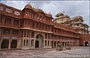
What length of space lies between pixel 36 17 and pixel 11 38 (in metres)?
9.39

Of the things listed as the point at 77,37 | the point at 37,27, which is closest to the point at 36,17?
the point at 37,27

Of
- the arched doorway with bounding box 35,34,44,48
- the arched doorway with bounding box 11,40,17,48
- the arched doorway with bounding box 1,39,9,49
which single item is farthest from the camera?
the arched doorway with bounding box 35,34,44,48

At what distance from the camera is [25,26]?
32062 millimetres

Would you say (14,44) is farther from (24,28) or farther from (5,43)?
(24,28)

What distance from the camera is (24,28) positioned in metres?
31.6

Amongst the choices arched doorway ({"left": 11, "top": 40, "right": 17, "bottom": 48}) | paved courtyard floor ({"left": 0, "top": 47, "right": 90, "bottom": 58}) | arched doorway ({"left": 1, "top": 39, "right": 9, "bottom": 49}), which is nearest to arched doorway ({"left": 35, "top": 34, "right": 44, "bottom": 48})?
arched doorway ({"left": 11, "top": 40, "right": 17, "bottom": 48})

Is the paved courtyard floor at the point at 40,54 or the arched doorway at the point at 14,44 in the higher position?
the arched doorway at the point at 14,44

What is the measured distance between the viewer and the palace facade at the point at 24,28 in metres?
29.3

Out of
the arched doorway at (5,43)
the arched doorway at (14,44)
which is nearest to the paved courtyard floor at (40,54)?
the arched doorway at (5,43)

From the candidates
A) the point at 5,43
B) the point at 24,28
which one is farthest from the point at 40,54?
the point at 5,43

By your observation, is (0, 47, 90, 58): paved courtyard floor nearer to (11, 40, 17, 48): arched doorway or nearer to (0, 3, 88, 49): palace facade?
(0, 3, 88, 49): palace facade

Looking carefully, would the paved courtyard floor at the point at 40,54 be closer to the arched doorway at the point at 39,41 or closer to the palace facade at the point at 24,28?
the palace facade at the point at 24,28

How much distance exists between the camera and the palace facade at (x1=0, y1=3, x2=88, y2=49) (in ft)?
96.0

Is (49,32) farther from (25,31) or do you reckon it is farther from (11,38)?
(11,38)
